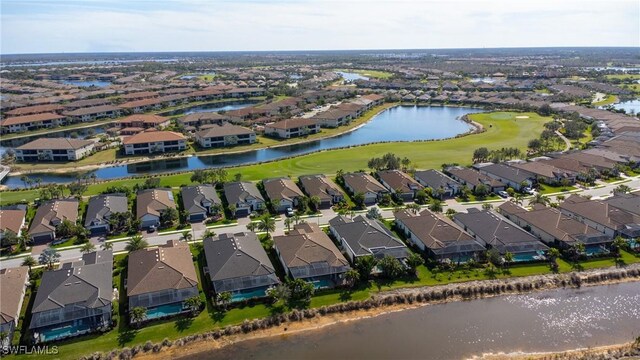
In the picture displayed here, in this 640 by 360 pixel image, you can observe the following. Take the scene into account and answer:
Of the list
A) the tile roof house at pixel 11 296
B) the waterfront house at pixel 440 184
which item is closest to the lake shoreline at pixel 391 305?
the tile roof house at pixel 11 296

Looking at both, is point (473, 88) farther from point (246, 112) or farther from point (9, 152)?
point (9, 152)

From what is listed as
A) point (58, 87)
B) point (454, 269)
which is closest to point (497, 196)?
point (454, 269)

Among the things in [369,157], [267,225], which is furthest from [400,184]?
[267,225]

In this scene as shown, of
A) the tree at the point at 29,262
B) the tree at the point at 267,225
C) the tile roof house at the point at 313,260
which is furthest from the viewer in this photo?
the tree at the point at 267,225

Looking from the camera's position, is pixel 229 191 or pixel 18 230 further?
pixel 229 191

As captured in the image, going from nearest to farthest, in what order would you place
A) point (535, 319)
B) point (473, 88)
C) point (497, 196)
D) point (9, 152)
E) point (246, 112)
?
point (535, 319), point (497, 196), point (9, 152), point (246, 112), point (473, 88)

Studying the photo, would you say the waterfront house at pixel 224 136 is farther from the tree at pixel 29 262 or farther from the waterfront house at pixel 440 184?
the tree at pixel 29 262
